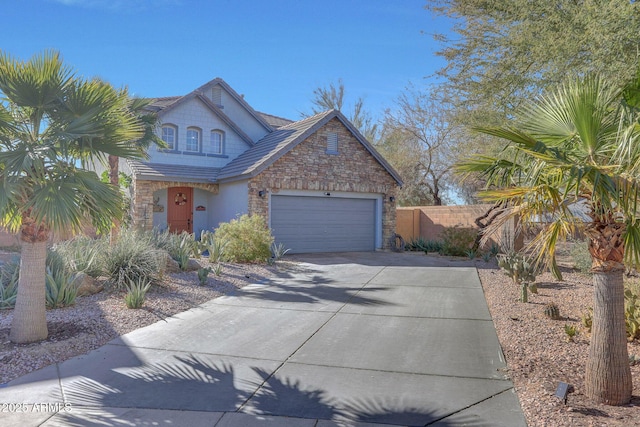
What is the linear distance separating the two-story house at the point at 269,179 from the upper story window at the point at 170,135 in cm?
4

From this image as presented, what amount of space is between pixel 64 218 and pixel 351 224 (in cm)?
1434

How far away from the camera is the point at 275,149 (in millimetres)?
17234

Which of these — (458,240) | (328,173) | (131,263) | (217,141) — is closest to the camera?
(131,263)

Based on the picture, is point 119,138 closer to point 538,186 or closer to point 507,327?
point 538,186

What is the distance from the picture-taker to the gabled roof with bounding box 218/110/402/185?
1645cm

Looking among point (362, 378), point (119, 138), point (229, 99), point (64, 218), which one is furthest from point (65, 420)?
point (229, 99)

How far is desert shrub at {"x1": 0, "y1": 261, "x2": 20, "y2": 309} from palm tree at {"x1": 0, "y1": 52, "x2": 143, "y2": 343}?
189 cm

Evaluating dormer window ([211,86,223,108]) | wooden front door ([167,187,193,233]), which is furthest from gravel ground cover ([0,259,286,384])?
dormer window ([211,86,223,108])

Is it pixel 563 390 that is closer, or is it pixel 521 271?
pixel 563 390

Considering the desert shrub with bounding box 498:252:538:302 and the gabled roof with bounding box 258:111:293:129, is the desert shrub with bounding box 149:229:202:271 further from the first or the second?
the gabled roof with bounding box 258:111:293:129

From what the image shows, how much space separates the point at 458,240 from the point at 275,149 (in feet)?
24.4

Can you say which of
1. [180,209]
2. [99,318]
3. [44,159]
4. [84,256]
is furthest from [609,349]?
[180,209]

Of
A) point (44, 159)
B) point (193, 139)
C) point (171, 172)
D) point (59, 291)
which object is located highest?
point (193, 139)

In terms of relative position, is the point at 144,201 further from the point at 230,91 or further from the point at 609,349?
the point at 609,349
